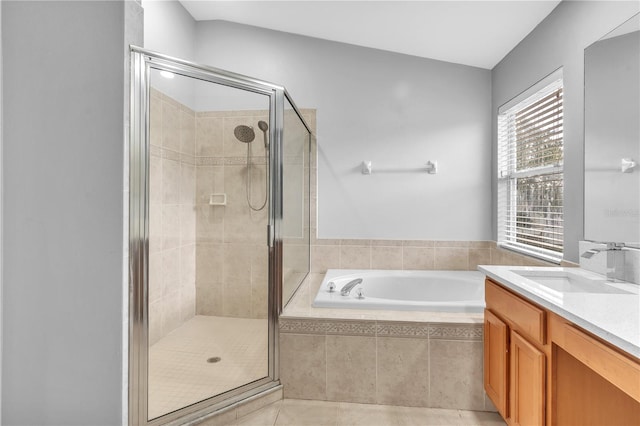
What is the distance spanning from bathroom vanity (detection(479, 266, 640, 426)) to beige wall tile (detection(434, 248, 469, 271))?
128 cm

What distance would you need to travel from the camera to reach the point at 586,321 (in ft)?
3.37

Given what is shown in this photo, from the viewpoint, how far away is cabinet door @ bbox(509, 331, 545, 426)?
1322 mm

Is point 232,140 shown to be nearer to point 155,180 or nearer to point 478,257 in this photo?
point 155,180

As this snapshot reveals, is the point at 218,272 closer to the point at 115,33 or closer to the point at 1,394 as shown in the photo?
the point at 1,394

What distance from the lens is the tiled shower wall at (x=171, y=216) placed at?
156 centimetres

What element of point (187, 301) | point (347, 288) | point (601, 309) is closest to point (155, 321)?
point (187, 301)

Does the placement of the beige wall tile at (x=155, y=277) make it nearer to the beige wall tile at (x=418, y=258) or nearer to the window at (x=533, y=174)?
the beige wall tile at (x=418, y=258)

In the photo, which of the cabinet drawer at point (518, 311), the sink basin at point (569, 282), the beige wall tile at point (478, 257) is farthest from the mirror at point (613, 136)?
the beige wall tile at point (478, 257)

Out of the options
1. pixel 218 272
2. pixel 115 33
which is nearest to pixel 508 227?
pixel 218 272

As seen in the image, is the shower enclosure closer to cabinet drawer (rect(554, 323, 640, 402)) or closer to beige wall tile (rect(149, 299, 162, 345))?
beige wall tile (rect(149, 299, 162, 345))

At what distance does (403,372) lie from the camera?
1.96 m

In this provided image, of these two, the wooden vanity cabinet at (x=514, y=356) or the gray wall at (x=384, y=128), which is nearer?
the wooden vanity cabinet at (x=514, y=356)

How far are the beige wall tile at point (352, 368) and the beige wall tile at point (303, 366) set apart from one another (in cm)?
5

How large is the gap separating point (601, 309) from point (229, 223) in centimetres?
162
